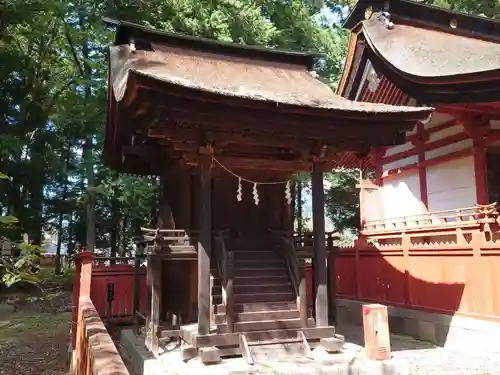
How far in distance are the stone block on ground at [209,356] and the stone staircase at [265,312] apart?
0.26 m

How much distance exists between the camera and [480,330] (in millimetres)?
8102

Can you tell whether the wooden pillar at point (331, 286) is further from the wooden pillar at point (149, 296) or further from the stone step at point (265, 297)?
the wooden pillar at point (149, 296)

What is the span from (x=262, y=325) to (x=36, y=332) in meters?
7.07

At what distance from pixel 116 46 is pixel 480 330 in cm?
886

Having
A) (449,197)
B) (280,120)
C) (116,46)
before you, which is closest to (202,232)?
(280,120)

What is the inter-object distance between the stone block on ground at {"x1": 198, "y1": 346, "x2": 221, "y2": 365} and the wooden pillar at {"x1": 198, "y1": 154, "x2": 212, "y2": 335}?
0.27 m

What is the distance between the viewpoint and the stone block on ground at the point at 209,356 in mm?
6953

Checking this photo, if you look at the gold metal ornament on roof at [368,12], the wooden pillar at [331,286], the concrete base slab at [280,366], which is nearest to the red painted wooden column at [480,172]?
the wooden pillar at [331,286]

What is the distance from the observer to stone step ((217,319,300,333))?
7.35 metres

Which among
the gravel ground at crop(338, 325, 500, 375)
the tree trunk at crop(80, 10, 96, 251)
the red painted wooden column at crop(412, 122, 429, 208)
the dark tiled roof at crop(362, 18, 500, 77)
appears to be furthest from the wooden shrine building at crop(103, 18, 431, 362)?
the tree trunk at crop(80, 10, 96, 251)

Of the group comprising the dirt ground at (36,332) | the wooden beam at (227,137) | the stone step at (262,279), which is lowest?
the dirt ground at (36,332)

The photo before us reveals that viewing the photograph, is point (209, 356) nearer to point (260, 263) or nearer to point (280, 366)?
point (280, 366)

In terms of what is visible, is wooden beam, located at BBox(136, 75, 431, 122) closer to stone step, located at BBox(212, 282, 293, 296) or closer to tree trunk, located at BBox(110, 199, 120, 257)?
stone step, located at BBox(212, 282, 293, 296)

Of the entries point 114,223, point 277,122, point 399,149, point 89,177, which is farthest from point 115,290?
point 114,223
